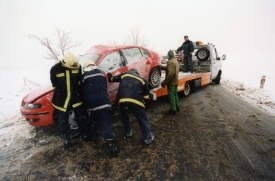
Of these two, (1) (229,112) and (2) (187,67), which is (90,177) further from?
(2) (187,67)

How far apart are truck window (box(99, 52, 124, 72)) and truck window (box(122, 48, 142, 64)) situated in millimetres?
280

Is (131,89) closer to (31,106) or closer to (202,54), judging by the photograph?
(31,106)

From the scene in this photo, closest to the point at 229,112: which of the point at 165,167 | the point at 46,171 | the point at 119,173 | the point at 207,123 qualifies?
the point at 207,123

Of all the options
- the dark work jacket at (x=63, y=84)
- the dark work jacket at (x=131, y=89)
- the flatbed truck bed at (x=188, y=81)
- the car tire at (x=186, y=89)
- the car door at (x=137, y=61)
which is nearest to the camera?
the dark work jacket at (x=63, y=84)

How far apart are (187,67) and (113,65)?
4.77 metres

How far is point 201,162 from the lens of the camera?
3.24m

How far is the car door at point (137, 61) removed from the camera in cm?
538

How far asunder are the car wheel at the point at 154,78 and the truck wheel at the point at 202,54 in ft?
11.5

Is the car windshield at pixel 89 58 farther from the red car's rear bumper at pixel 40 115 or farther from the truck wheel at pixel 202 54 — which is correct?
the truck wheel at pixel 202 54

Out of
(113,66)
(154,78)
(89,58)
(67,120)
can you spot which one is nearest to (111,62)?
(113,66)

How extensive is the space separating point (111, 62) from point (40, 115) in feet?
6.96

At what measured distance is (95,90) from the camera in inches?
142

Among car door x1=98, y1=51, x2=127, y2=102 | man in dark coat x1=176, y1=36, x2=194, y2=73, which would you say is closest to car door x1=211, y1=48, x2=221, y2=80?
man in dark coat x1=176, y1=36, x2=194, y2=73

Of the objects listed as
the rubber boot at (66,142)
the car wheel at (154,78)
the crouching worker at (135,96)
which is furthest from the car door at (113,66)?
the rubber boot at (66,142)
